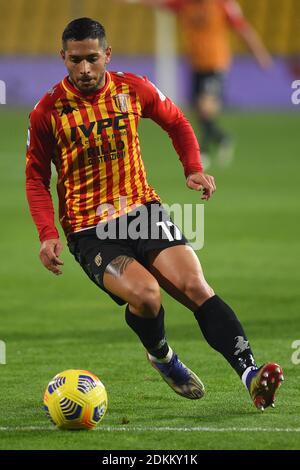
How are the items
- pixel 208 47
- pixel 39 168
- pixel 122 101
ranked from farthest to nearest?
1. pixel 208 47
2. pixel 122 101
3. pixel 39 168

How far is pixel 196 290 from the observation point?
621 centimetres

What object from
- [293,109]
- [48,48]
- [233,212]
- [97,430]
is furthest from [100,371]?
[48,48]

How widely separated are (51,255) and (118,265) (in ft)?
1.17

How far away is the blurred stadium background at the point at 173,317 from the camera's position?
5816 mm

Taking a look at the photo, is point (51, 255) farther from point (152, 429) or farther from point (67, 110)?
point (152, 429)

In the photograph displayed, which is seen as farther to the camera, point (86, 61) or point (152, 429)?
point (86, 61)

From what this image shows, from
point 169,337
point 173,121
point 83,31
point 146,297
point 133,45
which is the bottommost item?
point 133,45

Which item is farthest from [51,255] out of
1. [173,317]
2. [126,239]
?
[173,317]

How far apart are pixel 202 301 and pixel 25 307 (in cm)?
357

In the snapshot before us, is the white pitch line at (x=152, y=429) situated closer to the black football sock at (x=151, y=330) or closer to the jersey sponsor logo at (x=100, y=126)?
the black football sock at (x=151, y=330)

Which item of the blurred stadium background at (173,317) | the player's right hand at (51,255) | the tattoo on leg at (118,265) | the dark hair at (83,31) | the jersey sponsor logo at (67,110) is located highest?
the dark hair at (83,31)

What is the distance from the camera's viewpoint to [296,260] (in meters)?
11.7

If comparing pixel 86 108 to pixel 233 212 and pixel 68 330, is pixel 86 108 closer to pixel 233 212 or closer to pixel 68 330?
pixel 68 330

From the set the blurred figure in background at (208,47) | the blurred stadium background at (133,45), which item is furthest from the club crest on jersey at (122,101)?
the blurred stadium background at (133,45)
